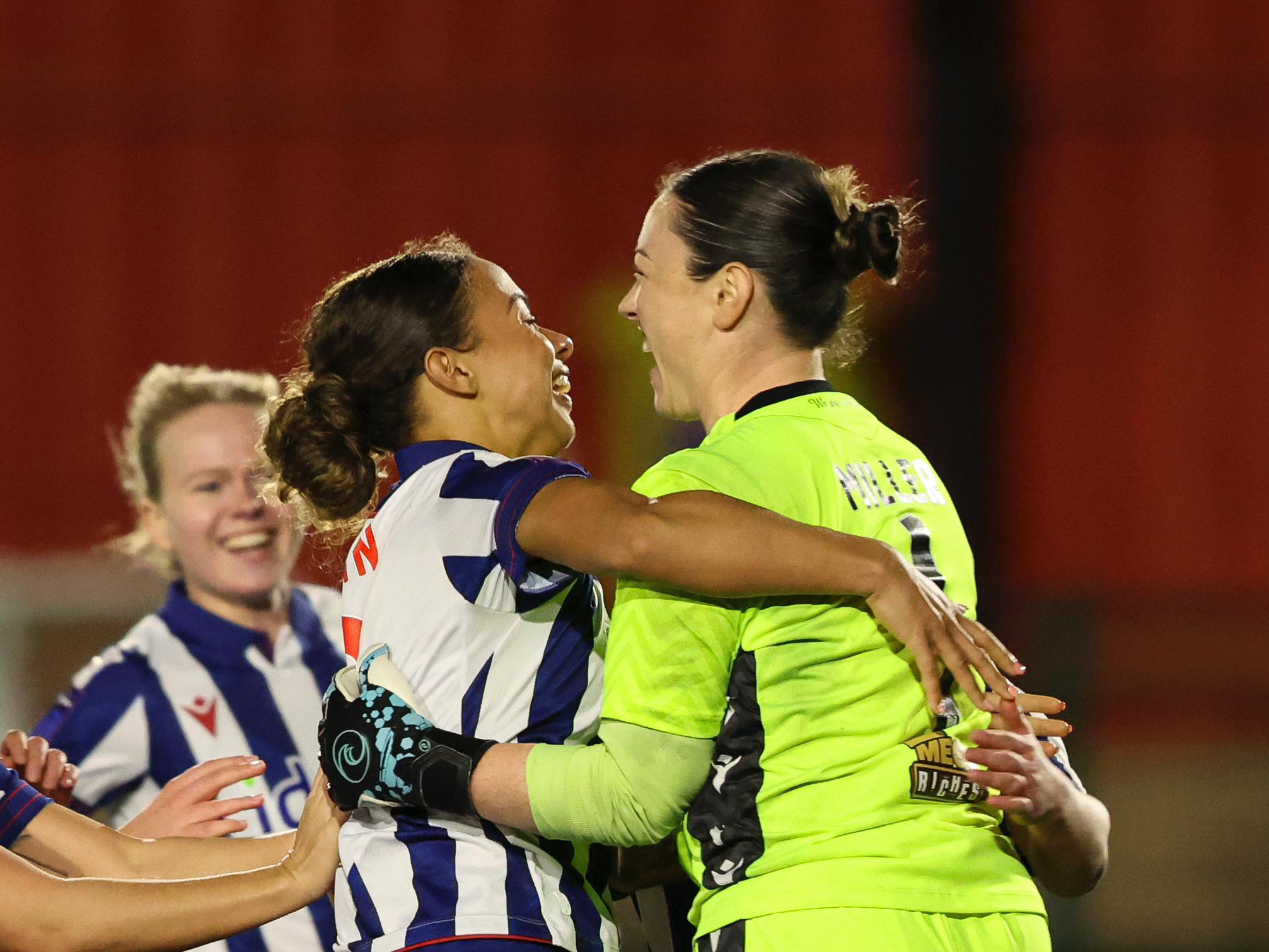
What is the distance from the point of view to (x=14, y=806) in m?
2.12

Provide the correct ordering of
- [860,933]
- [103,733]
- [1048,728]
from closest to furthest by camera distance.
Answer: [860,933], [1048,728], [103,733]

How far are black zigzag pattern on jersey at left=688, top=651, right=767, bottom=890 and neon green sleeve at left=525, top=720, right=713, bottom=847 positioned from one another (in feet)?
0.09

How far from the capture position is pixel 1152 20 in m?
7.06

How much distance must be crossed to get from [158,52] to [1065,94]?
4.31 meters

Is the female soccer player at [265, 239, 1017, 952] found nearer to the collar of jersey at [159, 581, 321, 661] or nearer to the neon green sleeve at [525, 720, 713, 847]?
the neon green sleeve at [525, 720, 713, 847]

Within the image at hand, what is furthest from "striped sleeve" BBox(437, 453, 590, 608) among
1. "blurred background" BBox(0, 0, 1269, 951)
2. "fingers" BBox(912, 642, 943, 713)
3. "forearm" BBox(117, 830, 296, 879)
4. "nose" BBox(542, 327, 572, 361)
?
"blurred background" BBox(0, 0, 1269, 951)

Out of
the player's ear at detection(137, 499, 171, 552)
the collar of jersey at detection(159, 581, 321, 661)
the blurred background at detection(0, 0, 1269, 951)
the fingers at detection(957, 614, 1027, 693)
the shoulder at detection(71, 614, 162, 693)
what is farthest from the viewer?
the blurred background at detection(0, 0, 1269, 951)

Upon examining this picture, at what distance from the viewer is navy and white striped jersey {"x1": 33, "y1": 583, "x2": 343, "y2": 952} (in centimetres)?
281

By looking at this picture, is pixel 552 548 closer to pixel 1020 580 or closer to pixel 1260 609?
pixel 1020 580

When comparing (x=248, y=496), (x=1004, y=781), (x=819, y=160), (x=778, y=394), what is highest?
(x=819, y=160)

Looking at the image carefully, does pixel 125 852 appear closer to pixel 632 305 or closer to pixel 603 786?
pixel 603 786

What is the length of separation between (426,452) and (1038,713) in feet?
2.73

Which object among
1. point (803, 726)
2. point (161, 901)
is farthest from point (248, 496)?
point (803, 726)

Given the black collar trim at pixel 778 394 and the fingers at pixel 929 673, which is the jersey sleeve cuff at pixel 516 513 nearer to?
the black collar trim at pixel 778 394
